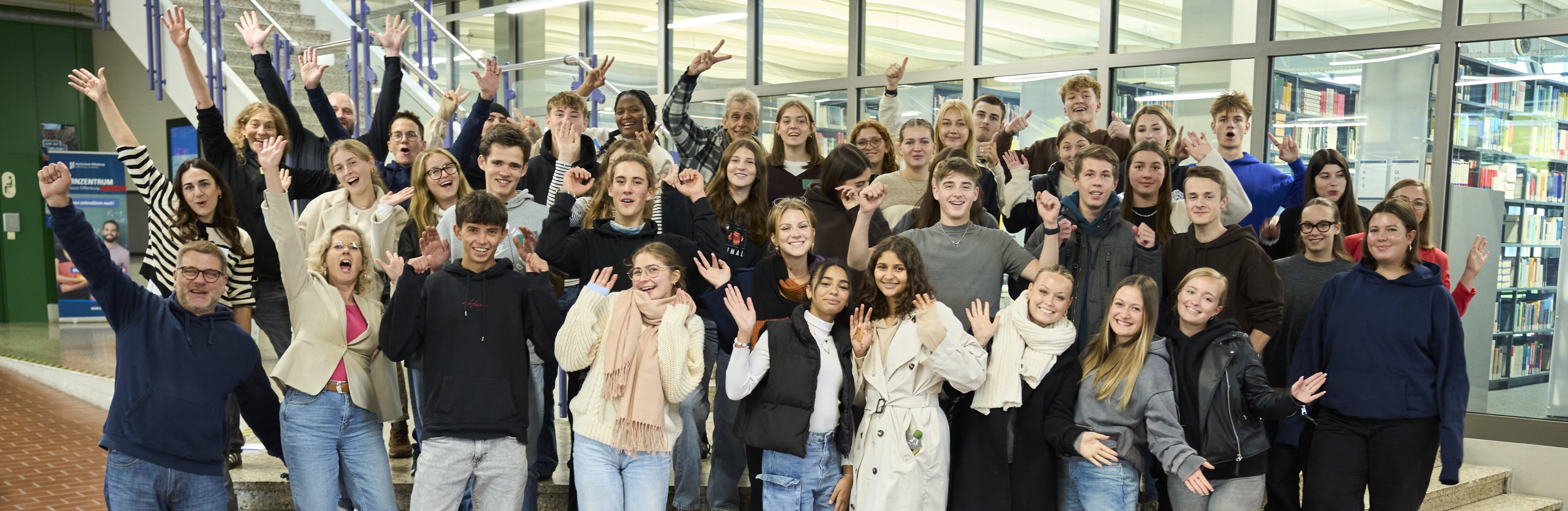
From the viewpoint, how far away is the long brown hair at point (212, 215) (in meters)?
3.47

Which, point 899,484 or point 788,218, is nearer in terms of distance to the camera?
point 899,484

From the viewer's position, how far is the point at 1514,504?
480 centimetres

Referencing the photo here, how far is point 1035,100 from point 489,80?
4.20 metres

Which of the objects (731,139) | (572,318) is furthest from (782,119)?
(572,318)

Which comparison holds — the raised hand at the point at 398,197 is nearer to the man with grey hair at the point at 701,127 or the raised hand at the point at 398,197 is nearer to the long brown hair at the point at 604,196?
the long brown hair at the point at 604,196

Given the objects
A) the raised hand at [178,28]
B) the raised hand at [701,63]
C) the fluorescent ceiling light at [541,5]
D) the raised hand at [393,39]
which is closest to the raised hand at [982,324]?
the raised hand at [701,63]

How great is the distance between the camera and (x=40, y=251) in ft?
37.1

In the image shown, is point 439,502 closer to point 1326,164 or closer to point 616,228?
point 616,228

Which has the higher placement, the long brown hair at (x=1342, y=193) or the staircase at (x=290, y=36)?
the staircase at (x=290, y=36)

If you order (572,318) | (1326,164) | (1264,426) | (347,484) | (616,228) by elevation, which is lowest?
(347,484)


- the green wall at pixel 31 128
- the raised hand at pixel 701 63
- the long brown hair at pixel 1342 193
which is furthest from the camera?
the green wall at pixel 31 128

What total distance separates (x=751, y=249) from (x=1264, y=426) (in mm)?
1851

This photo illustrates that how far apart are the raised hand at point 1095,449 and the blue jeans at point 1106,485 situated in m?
0.05

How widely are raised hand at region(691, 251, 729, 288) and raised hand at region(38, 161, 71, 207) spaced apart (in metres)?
1.79
